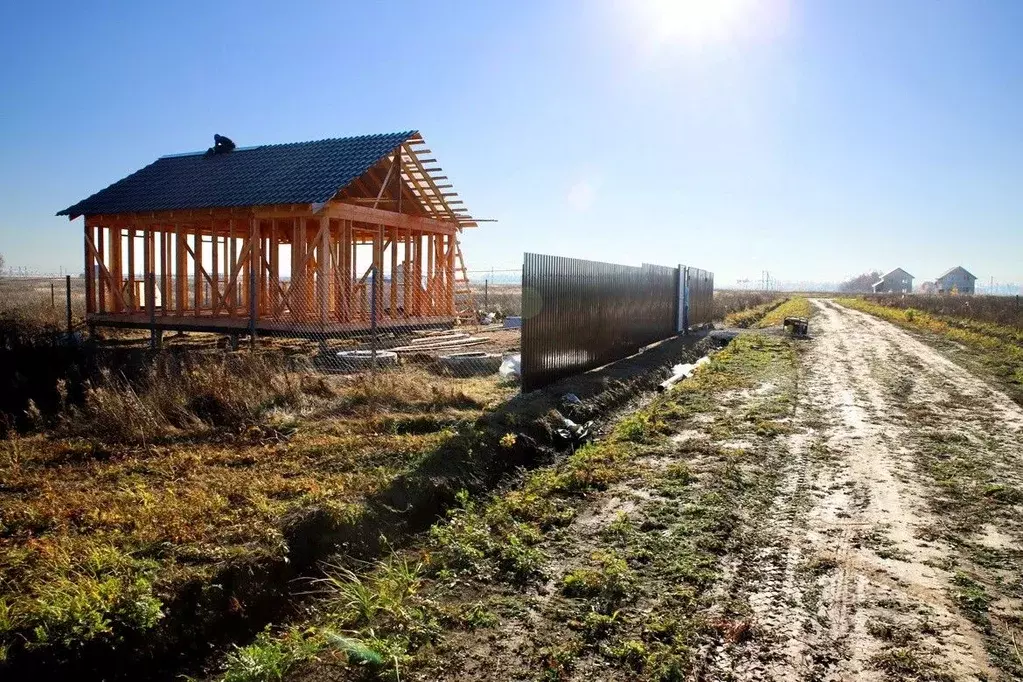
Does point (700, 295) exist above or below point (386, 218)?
below

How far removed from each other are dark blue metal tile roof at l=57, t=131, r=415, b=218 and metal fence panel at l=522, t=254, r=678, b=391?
6.27m

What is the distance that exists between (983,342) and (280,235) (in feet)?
71.3

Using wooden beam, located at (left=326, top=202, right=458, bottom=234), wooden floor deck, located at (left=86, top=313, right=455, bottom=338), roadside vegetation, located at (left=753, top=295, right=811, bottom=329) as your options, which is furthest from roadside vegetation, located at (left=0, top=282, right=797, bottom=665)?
roadside vegetation, located at (left=753, top=295, right=811, bottom=329)

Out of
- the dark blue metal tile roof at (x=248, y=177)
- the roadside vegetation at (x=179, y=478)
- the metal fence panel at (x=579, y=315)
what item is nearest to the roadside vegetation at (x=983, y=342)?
the metal fence panel at (x=579, y=315)

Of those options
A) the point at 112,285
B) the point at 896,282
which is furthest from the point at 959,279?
the point at 112,285

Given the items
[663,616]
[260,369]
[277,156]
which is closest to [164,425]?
[260,369]

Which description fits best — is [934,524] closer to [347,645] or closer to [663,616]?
[663,616]

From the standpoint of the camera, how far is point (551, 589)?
4371 mm

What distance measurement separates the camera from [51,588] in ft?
12.9

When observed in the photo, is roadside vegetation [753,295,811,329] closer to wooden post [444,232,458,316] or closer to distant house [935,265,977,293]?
wooden post [444,232,458,316]

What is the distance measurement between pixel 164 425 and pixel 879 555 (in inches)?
274

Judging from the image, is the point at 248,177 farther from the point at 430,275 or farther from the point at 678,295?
the point at 678,295

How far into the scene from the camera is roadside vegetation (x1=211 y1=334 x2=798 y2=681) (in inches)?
140

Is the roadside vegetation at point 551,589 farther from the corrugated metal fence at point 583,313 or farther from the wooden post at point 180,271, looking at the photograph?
the wooden post at point 180,271
